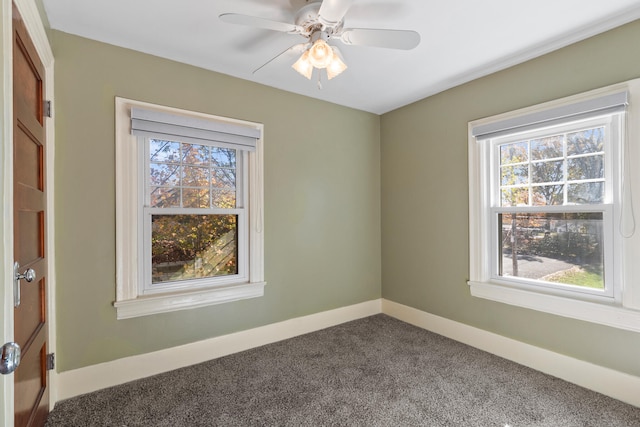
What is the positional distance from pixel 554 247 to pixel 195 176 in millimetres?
2959

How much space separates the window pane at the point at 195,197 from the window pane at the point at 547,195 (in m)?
2.72

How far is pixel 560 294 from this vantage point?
7.75 feet

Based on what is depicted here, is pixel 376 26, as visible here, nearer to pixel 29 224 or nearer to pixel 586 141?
pixel 586 141

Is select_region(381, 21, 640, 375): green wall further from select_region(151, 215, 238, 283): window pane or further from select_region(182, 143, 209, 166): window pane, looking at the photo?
select_region(182, 143, 209, 166): window pane

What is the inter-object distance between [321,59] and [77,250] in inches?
80.8

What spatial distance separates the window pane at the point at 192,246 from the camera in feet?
8.21

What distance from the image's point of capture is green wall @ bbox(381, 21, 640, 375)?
2.10 meters

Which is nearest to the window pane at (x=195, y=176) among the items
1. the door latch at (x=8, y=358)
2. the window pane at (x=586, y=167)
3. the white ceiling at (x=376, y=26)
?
the white ceiling at (x=376, y=26)

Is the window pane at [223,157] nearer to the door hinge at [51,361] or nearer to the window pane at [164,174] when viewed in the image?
the window pane at [164,174]

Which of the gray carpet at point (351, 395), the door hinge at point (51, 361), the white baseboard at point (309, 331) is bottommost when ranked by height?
the gray carpet at point (351, 395)

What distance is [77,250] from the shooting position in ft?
7.03

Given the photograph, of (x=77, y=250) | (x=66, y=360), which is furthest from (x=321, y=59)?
(x=66, y=360)

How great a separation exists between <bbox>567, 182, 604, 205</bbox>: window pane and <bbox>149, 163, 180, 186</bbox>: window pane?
304cm

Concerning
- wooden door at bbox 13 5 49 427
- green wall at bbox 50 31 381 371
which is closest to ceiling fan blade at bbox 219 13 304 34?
wooden door at bbox 13 5 49 427
